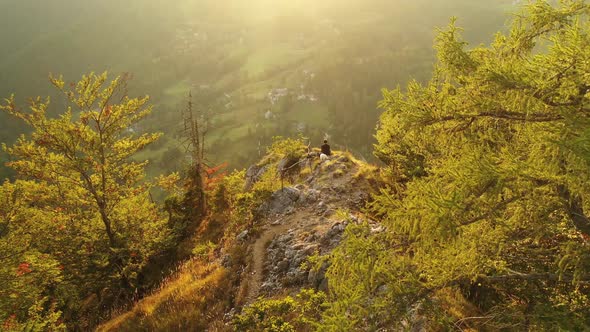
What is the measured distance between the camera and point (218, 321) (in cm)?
1123

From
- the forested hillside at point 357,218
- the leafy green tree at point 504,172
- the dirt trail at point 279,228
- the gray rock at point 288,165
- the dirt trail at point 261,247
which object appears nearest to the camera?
the leafy green tree at point 504,172

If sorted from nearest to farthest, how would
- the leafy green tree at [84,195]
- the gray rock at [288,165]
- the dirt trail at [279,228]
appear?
the dirt trail at [279,228]
the leafy green tree at [84,195]
the gray rock at [288,165]

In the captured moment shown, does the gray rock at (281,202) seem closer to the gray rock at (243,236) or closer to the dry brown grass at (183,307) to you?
the gray rock at (243,236)

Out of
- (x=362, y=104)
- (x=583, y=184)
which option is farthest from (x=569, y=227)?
(x=362, y=104)

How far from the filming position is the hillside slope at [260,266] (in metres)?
11.8

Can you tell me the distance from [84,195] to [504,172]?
66.5 feet

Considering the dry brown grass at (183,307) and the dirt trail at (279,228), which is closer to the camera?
the dry brown grass at (183,307)

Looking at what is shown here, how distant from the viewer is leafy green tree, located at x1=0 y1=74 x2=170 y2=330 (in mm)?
16250

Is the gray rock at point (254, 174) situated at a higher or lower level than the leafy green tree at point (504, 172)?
lower

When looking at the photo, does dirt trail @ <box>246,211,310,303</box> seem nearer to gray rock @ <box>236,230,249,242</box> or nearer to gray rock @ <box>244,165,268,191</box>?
gray rock @ <box>236,230,249,242</box>

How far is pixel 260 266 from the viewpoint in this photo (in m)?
13.9

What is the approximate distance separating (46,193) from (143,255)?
237 inches

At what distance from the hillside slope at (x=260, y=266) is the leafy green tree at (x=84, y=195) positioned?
4467mm

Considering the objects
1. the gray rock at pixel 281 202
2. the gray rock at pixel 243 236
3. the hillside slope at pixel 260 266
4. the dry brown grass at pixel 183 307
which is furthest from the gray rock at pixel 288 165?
the dry brown grass at pixel 183 307
